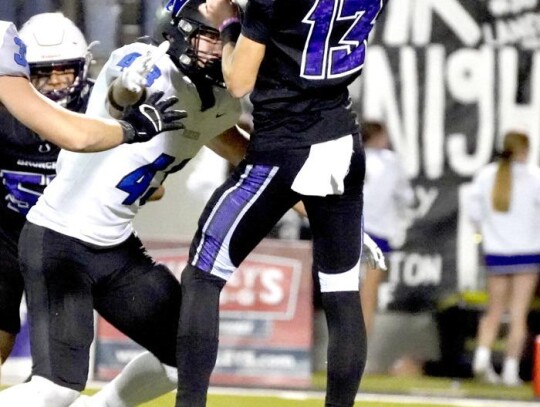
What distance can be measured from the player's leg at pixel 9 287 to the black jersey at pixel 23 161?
226 millimetres

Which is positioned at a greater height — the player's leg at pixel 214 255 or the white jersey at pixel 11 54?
the white jersey at pixel 11 54

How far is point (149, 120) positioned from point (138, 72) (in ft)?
0.53

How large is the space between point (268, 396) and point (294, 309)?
745mm

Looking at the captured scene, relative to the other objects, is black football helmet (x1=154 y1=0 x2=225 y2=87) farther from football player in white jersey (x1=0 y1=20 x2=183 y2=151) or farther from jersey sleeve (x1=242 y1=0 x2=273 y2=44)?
football player in white jersey (x1=0 y1=20 x2=183 y2=151)

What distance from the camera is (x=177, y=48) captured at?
4105 mm

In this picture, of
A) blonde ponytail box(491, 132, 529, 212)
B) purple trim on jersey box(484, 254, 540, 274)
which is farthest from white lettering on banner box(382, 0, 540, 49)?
purple trim on jersey box(484, 254, 540, 274)

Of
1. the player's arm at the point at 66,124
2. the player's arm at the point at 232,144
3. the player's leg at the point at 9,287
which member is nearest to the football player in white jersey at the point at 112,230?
the player's arm at the point at 232,144

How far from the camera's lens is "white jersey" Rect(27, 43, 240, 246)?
4.15 meters

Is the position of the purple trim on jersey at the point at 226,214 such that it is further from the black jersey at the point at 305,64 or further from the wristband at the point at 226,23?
the wristband at the point at 226,23

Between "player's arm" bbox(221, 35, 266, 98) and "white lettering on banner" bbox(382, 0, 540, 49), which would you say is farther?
"white lettering on banner" bbox(382, 0, 540, 49)

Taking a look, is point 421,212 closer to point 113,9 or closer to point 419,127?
point 419,127

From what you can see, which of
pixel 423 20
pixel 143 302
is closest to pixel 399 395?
pixel 423 20

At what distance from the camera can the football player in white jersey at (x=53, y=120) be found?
370 cm

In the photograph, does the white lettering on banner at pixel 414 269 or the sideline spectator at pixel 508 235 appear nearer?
the sideline spectator at pixel 508 235
